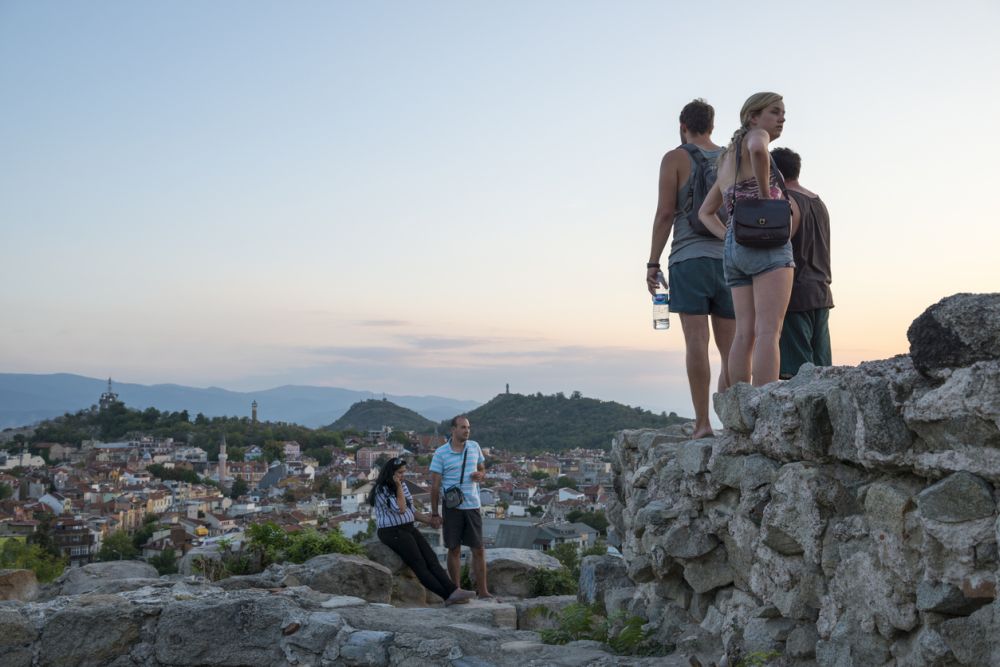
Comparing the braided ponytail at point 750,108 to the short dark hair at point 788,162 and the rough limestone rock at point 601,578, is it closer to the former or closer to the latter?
the short dark hair at point 788,162

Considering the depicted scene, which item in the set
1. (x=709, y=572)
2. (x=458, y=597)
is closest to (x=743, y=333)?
(x=709, y=572)

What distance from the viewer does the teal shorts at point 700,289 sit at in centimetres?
479

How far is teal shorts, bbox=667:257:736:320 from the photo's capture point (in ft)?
15.7

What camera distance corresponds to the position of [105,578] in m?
7.18

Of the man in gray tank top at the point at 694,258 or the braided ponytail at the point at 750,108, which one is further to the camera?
the man in gray tank top at the point at 694,258

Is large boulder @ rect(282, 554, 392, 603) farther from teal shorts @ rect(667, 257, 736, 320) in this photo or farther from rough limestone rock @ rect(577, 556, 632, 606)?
teal shorts @ rect(667, 257, 736, 320)

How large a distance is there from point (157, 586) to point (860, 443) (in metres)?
5.03

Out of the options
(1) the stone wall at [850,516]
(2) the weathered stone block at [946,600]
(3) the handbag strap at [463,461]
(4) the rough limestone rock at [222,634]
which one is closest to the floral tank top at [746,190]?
(1) the stone wall at [850,516]

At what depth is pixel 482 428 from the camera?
249ft

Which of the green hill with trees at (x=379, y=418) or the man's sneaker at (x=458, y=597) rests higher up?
the man's sneaker at (x=458, y=597)

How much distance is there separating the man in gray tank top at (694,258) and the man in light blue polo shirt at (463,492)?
8.63 feet

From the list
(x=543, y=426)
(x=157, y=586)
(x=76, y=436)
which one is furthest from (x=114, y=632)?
(x=76, y=436)

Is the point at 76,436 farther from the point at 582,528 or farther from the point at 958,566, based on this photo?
the point at 958,566

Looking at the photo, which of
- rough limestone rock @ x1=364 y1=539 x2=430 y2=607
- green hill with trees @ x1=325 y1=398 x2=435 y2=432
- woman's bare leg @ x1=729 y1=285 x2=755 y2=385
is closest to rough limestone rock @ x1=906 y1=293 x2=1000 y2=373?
woman's bare leg @ x1=729 y1=285 x2=755 y2=385
